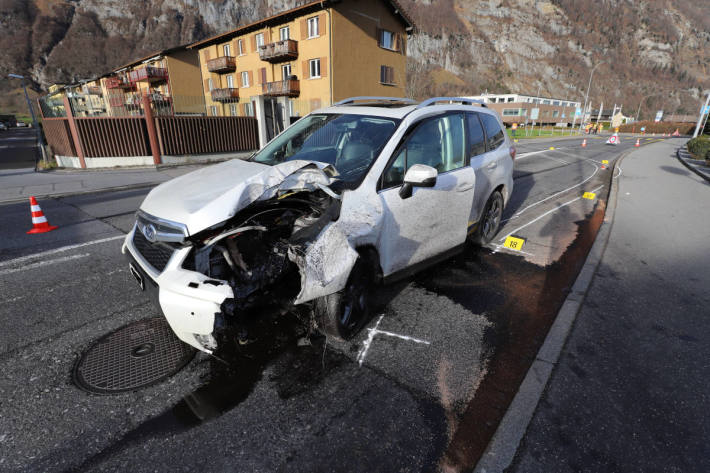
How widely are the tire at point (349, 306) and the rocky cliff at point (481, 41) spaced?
10818 centimetres

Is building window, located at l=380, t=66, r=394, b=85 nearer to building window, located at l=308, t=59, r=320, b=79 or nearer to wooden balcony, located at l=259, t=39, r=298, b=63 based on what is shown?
building window, located at l=308, t=59, r=320, b=79

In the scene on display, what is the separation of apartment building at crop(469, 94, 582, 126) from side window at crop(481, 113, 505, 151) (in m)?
85.8

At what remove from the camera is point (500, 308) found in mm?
3609

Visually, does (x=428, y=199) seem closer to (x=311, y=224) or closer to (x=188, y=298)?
(x=311, y=224)

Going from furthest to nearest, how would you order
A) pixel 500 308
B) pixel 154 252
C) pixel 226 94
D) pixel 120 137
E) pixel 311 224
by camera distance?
pixel 226 94
pixel 120 137
pixel 500 308
pixel 311 224
pixel 154 252

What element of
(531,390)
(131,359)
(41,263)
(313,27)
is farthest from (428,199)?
(313,27)

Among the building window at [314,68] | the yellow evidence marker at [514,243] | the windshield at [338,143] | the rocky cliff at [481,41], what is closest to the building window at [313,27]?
the building window at [314,68]

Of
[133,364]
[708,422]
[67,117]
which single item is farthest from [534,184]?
[67,117]

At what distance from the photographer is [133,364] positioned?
2699mm

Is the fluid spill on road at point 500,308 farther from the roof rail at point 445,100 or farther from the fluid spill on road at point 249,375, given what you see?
the roof rail at point 445,100

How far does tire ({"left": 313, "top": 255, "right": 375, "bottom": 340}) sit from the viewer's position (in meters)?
2.76

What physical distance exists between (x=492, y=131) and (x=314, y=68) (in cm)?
2688

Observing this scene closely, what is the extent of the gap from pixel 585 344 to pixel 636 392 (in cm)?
56

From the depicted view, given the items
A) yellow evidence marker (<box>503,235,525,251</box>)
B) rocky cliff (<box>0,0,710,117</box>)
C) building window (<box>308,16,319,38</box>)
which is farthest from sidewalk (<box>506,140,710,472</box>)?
rocky cliff (<box>0,0,710,117</box>)
